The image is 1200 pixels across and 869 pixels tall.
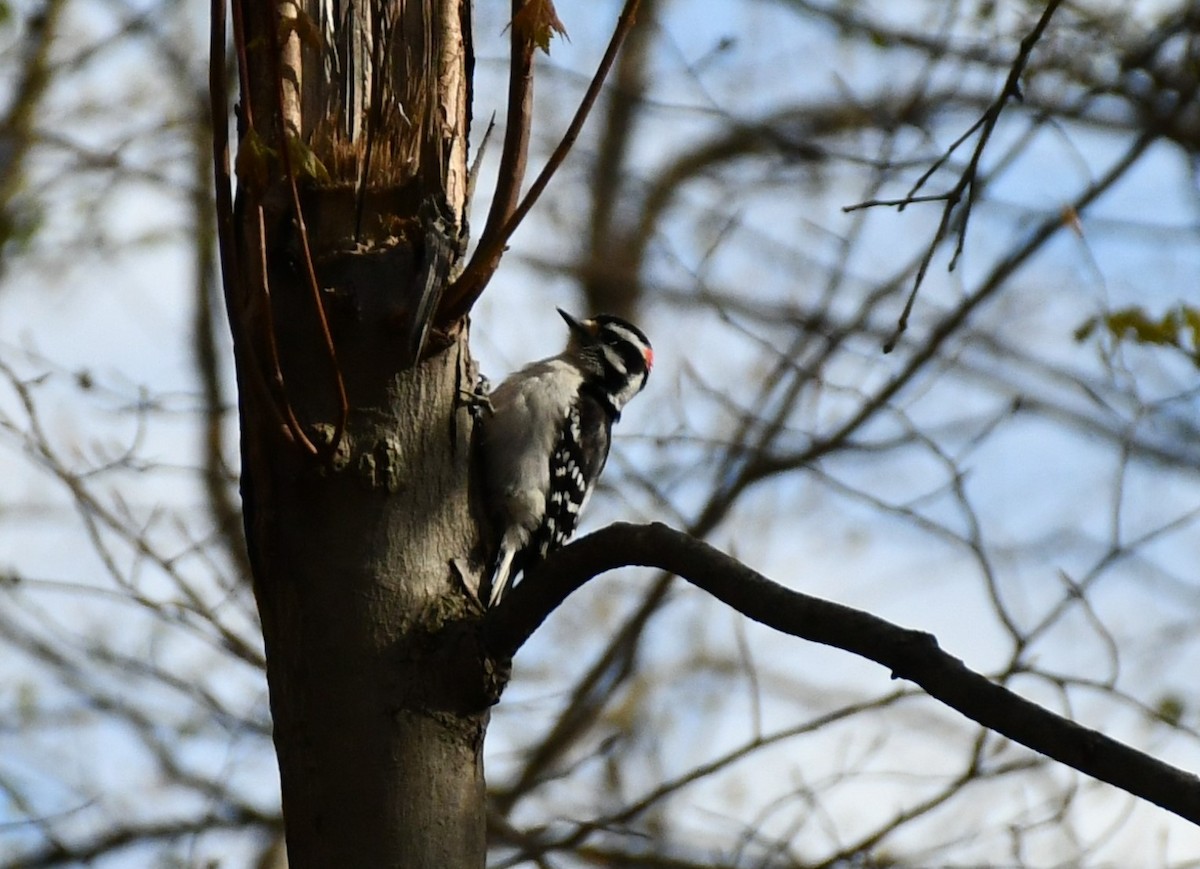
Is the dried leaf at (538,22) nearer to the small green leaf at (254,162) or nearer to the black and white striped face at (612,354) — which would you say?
the small green leaf at (254,162)

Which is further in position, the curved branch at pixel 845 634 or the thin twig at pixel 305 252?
the thin twig at pixel 305 252

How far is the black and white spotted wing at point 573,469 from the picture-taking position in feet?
14.6

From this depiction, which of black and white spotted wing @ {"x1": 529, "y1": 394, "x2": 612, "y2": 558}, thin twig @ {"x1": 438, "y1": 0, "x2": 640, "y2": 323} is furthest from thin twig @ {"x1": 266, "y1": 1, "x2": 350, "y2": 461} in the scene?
black and white spotted wing @ {"x1": 529, "y1": 394, "x2": 612, "y2": 558}

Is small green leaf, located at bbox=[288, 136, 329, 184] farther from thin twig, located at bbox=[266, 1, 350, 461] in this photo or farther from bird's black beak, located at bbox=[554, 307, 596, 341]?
bird's black beak, located at bbox=[554, 307, 596, 341]

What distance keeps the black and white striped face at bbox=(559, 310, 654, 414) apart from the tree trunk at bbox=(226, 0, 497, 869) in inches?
100

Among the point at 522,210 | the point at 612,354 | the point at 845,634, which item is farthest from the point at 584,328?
the point at 845,634

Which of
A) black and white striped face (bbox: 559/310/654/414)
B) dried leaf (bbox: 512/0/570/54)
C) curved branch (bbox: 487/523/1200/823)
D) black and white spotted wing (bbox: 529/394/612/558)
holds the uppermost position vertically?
black and white striped face (bbox: 559/310/654/414)

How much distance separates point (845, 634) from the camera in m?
2.17

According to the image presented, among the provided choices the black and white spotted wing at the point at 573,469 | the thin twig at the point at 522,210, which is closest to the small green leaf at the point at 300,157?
the thin twig at the point at 522,210

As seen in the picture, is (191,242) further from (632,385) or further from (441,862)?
(441,862)

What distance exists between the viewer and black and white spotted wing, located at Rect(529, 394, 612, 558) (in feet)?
14.6

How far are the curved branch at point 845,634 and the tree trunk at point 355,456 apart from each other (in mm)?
180

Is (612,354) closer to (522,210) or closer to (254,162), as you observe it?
(522,210)

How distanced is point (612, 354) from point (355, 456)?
316 centimetres
